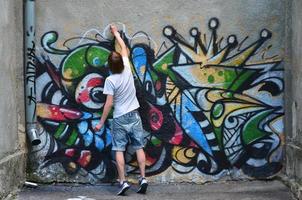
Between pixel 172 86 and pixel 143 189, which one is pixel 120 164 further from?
pixel 172 86

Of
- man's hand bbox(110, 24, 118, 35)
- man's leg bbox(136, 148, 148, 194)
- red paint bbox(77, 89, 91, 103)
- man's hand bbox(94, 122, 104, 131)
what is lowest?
man's leg bbox(136, 148, 148, 194)

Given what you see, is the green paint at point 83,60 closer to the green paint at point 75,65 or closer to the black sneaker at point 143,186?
the green paint at point 75,65

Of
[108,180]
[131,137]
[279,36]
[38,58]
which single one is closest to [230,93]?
[279,36]

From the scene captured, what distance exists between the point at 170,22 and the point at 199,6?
42 cm

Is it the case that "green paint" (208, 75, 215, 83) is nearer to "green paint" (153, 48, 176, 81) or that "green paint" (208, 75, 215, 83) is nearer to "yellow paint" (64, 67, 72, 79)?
"green paint" (153, 48, 176, 81)

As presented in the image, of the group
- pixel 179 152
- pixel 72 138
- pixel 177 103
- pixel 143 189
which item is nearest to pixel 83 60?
pixel 72 138

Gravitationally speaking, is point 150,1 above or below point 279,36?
above

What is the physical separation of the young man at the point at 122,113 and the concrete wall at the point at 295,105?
5.91 feet

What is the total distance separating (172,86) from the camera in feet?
23.5

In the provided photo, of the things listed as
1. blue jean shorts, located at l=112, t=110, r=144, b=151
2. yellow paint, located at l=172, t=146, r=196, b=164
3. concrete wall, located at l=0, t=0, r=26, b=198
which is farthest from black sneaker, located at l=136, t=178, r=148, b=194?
concrete wall, located at l=0, t=0, r=26, b=198

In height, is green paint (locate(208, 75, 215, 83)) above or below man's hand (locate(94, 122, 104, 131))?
above

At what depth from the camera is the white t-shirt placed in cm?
675

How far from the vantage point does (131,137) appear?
22.6 ft

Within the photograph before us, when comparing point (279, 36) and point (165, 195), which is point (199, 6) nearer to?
point (279, 36)
